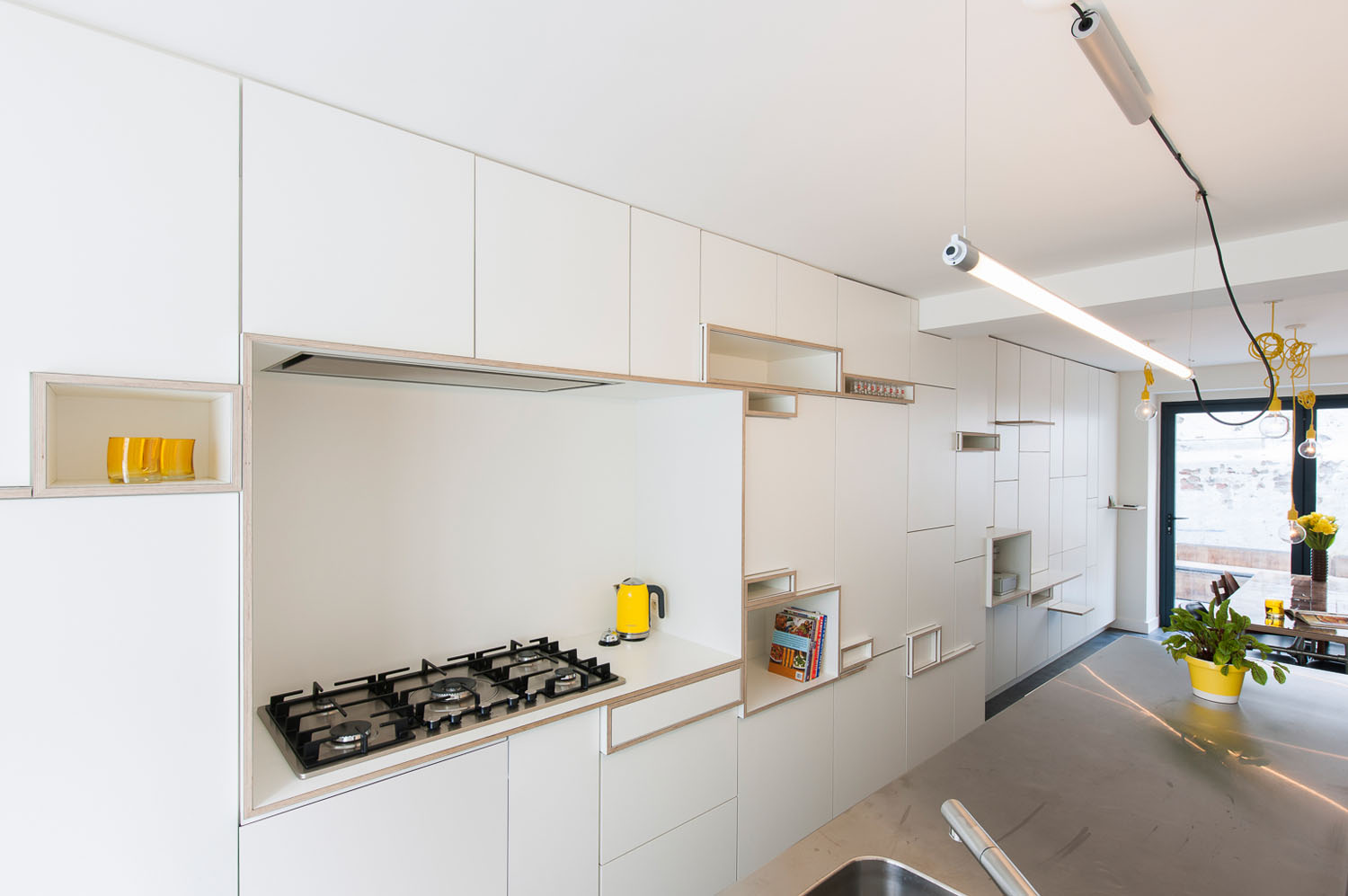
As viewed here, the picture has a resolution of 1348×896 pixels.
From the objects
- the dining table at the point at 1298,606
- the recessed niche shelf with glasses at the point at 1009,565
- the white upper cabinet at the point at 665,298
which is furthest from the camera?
the recessed niche shelf with glasses at the point at 1009,565

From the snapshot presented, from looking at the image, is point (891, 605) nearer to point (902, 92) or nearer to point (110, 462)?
point (902, 92)

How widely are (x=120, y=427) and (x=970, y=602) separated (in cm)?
409

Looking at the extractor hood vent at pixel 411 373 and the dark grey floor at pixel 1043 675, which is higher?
the extractor hood vent at pixel 411 373

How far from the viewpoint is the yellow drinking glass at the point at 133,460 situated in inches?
55.0

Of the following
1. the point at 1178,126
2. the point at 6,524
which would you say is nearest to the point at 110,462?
the point at 6,524

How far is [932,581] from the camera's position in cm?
364

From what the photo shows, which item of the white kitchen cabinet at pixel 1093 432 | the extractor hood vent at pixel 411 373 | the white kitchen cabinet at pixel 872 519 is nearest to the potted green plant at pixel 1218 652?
the white kitchen cabinet at pixel 872 519

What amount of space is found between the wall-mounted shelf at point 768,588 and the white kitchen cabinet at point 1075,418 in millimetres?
3996

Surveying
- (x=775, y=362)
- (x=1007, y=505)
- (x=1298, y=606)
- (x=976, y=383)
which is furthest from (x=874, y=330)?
(x=1298, y=606)

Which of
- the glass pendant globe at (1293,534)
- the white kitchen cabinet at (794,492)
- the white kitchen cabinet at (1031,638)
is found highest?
the white kitchen cabinet at (794,492)

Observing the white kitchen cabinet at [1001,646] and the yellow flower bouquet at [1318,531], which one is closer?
the yellow flower bouquet at [1318,531]

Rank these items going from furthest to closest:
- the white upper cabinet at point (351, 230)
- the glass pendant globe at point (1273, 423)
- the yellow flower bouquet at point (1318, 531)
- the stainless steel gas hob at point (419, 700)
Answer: the yellow flower bouquet at point (1318, 531), the glass pendant globe at point (1273, 423), the stainless steel gas hob at point (419, 700), the white upper cabinet at point (351, 230)

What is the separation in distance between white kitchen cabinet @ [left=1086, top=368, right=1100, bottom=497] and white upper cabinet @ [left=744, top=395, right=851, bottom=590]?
4319mm

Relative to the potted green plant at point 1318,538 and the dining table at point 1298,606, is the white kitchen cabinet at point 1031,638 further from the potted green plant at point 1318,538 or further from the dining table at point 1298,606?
the potted green plant at point 1318,538
